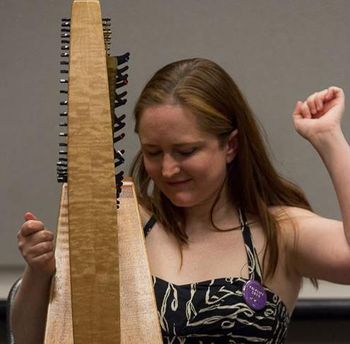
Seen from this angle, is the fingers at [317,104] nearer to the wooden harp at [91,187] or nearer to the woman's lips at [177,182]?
the woman's lips at [177,182]

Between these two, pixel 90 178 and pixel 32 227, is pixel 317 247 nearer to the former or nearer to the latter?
pixel 32 227

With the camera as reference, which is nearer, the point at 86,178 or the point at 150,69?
the point at 86,178

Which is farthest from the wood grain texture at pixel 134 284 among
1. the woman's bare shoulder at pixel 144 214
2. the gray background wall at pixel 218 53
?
the gray background wall at pixel 218 53

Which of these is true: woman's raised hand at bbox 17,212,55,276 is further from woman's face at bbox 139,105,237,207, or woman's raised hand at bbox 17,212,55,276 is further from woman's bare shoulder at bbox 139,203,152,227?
woman's bare shoulder at bbox 139,203,152,227

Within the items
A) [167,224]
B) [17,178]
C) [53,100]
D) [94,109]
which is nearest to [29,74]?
[53,100]

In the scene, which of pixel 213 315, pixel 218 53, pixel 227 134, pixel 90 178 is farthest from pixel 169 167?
pixel 218 53

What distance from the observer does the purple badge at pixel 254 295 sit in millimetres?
1491

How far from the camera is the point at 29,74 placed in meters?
2.32

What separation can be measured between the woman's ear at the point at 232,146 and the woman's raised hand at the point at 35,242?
0.42 meters

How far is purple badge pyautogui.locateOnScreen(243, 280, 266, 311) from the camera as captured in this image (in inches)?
58.7

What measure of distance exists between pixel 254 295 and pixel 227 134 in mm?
285

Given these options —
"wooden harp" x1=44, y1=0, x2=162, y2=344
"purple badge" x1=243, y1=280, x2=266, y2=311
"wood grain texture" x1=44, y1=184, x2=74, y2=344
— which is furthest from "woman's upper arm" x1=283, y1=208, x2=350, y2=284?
"wooden harp" x1=44, y1=0, x2=162, y2=344

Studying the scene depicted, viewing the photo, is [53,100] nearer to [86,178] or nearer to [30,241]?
[30,241]

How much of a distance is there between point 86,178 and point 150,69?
1487 millimetres
